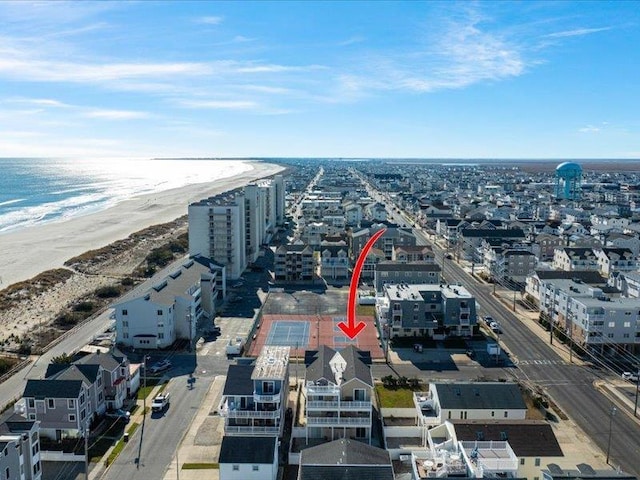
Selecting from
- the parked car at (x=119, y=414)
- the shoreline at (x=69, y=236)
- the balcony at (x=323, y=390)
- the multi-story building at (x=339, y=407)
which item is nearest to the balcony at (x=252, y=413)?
the multi-story building at (x=339, y=407)

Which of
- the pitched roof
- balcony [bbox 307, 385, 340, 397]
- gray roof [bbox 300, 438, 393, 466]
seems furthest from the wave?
the pitched roof

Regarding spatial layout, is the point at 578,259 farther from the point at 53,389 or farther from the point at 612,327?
the point at 53,389

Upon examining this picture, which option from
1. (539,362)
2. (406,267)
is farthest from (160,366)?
(406,267)

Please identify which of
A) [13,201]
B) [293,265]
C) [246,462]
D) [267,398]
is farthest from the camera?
[13,201]

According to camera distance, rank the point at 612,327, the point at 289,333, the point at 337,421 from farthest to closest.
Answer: the point at 289,333
the point at 612,327
the point at 337,421

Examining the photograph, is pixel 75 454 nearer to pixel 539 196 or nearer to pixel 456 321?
pixel 456 321

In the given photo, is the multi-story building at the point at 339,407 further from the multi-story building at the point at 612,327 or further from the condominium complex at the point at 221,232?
the condominium complex at the point at 221,232

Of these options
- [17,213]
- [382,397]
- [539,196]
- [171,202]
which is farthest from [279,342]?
[539,196]
